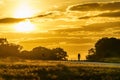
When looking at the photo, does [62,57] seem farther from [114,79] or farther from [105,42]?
[114,79]

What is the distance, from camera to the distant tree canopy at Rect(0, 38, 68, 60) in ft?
509

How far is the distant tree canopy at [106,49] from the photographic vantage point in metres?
152

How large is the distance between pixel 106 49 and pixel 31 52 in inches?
954

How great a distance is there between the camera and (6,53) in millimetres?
168500

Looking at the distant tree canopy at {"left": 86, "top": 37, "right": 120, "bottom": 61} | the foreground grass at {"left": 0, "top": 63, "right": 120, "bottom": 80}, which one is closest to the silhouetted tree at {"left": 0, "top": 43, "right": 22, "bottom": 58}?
the distant tree canopy at {"left": 86, "top": 37, "right": 120, "bottom": 61}

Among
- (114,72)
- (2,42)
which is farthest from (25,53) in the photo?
(114,72)

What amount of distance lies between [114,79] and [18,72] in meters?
10.3

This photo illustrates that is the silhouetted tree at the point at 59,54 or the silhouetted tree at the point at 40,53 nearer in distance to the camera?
the silhouetted tree at the point at 40,53

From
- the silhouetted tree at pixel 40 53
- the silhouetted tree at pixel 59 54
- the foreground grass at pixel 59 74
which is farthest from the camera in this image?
the silhouetted tree at pixel 59 54

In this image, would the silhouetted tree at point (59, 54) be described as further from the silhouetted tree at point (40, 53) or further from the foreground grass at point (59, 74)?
the foreground grass at point (59, 74)

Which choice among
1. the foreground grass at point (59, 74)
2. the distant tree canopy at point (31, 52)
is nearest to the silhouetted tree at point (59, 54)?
the distant tree canopy at point (31, 52)

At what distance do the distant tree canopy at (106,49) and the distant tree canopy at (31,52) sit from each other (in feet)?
39.8

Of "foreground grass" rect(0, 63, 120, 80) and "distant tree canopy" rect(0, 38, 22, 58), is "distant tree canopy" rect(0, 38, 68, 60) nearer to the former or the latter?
"distant tree canopy" rect(0, 38, 22, 58)

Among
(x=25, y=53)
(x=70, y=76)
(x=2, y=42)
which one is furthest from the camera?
(x=2, y=42)
